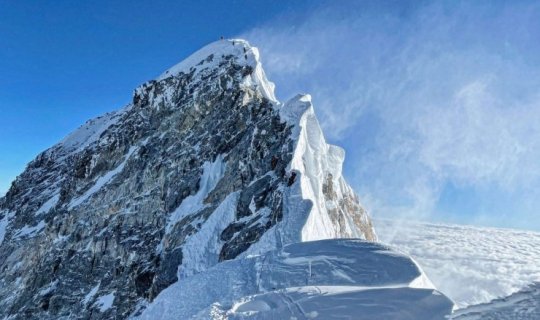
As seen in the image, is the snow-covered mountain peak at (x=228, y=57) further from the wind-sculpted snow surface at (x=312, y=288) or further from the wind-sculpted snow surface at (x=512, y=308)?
the wind-sculpted snow surface at (x=512, y=308)

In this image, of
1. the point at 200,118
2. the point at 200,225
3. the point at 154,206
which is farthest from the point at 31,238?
the point at 200,225

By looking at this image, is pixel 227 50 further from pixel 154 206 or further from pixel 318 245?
pixel 318 245

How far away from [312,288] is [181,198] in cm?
3908

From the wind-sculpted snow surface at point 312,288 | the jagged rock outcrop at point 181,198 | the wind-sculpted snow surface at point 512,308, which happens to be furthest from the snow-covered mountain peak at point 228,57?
the wind-sculpted snow surface at point 512,308

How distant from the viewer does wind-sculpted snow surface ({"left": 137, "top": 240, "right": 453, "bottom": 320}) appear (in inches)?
380

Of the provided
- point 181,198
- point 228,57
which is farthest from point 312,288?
point 228,57

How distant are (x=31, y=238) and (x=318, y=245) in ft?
212

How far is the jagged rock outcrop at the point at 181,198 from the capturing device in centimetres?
3781

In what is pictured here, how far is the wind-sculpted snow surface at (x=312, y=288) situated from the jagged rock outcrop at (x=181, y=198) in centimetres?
1633

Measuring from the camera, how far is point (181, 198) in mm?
48938

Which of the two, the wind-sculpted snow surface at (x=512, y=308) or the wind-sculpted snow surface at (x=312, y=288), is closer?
the wind-sculpted snow surface at (x=512, y=308)

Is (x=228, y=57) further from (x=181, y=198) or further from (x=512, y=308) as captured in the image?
(x=512, y=308)

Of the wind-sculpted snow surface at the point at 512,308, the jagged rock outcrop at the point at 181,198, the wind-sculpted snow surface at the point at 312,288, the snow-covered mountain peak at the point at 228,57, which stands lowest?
the wind-sculpted snow surface at the point at 512,308

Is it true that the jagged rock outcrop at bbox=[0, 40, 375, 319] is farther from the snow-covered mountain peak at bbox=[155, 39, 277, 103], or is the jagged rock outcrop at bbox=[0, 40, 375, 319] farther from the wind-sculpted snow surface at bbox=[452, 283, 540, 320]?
the wind-sculpted snow surface at bbox=[452, 283, 540, 320]
